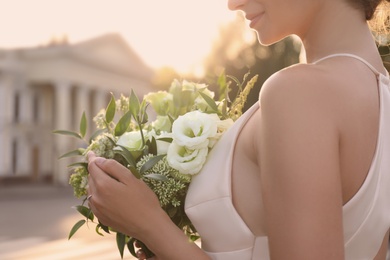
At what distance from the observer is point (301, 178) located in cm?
123

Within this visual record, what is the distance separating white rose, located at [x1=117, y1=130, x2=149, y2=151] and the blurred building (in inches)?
1779

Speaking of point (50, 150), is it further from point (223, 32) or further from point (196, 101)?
point (196, 101)

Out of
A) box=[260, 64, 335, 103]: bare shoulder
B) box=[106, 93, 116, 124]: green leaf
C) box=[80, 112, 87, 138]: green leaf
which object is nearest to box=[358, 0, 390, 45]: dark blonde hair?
box=[260, 64, 335, 103]: bare shoulder

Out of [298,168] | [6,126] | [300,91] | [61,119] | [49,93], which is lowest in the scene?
[61,119]

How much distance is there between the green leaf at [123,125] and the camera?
192 cm

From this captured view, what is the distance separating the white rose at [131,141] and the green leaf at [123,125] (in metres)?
0.02

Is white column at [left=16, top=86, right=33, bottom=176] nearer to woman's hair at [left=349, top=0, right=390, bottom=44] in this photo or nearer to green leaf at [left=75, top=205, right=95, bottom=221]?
green leaf at [left=75, top=205, right=95, bottom=221]

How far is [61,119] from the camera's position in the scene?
5275cm

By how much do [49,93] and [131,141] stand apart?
52259 mm

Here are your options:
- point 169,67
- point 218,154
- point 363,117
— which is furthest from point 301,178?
point 169,67

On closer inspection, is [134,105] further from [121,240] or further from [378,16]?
[378,16]

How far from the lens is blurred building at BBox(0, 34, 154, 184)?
4731 cm

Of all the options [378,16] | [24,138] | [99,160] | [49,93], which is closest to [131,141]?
[99,160]

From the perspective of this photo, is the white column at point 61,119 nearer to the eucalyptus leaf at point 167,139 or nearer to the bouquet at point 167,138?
the bouquet at point 167,138
